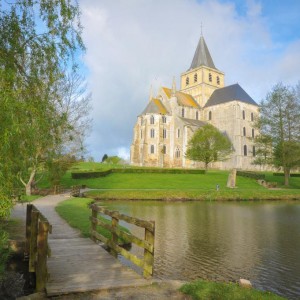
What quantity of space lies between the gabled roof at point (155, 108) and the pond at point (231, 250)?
160 feet

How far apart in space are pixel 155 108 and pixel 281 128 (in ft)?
99.7

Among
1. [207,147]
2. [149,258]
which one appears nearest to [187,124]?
[207,147]

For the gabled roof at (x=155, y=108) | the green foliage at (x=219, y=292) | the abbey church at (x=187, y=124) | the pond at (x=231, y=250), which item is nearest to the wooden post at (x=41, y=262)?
the green foliage at (x=219, y=292)

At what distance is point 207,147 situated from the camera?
51.9m

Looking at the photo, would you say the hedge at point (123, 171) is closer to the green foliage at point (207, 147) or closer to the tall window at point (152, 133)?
the green foliage at point (207, 147)

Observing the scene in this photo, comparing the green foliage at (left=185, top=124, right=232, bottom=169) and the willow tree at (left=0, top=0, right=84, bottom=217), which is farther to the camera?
the green foliage at (left=185, top=124, right=232, bottom=169)

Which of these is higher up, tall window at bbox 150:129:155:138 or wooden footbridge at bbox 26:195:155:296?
tall window at bbox 150:129:155:138

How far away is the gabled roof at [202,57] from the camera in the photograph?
3078 inches

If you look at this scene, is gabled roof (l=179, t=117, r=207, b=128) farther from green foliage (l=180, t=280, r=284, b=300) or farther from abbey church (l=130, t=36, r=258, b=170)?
green foliage (l=180, t=280, r=284, b=300)

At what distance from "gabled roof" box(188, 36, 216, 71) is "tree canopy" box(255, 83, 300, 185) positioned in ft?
131

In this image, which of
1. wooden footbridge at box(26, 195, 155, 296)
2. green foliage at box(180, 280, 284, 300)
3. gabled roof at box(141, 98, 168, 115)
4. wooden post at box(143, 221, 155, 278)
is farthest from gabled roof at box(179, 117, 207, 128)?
green foliage at box(180, 280, 284, 300)

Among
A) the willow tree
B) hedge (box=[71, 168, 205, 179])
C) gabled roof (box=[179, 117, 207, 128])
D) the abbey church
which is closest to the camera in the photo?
the willow tree

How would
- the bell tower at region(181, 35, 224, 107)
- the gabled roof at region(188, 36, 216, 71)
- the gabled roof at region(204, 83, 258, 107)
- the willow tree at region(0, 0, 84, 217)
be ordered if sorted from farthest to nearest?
1. the gabled roof at region(188, 36, 216, 71)
2. the bell tower at region(181, 35, 224, 107)
3. the gabled roof at region(204, 83, 258, 107)
4. the willow tree at region(0, 0, 84, 217)

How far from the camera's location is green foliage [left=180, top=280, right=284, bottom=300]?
17.5ft
